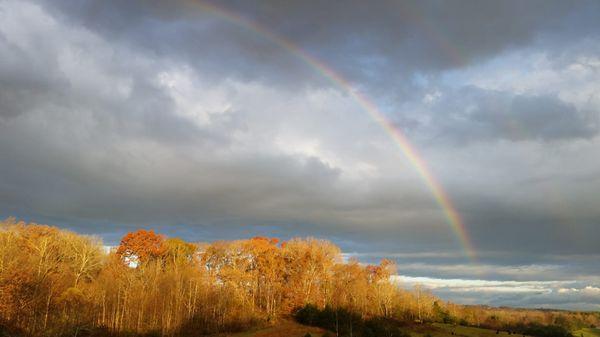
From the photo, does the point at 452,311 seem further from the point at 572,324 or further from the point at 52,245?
the point at 52,245

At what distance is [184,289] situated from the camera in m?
73.0

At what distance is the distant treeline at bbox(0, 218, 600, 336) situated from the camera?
5700 centimetres

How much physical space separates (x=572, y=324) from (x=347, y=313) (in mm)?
67938

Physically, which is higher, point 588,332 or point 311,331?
point 311,331

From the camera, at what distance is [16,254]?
58.2 metres

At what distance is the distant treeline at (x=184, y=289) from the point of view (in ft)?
187

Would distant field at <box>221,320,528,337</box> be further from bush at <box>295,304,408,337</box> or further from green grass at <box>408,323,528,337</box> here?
bush at <box>295,304,408,337</box>

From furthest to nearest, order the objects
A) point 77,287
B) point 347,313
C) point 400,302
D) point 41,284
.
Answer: point 400,302 < point 347,313 < point 77,287 < point 41,284

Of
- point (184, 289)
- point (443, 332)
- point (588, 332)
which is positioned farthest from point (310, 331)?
point (588, 332)

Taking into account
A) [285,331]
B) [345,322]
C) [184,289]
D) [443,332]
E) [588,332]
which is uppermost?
[184,289]

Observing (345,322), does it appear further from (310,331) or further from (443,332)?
(443,332)

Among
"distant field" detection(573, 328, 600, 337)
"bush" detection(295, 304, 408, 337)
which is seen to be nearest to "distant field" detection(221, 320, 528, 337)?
"bush" detection(295, 304, 408, 337)

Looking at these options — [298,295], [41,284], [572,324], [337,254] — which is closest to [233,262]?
[298,295]

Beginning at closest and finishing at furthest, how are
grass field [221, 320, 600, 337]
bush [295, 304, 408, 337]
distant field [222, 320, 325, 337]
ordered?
distant field [222, 320, 325, 337] → bush [295, 304, 408, 337] → grass field [221, 320, 600, 337]
